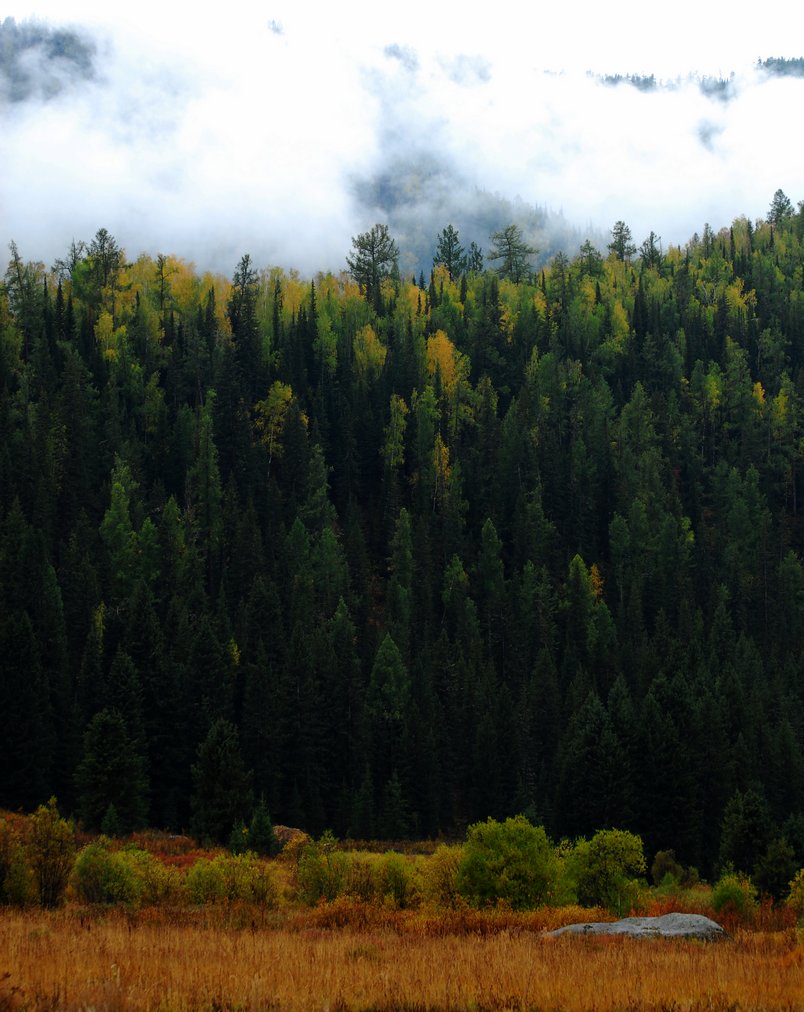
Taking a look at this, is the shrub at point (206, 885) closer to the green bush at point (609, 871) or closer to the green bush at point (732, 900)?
the green bush at point (609, 871)

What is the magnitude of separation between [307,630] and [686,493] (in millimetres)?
70864

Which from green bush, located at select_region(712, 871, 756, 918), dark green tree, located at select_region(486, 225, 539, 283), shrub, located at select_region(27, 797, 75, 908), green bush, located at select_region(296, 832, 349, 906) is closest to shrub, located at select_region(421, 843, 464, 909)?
green bush, located at select_region(296, 832, 349, 906)

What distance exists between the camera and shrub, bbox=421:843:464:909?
34.0m

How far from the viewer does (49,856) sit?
106ft

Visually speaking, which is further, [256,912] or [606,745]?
[606,745]

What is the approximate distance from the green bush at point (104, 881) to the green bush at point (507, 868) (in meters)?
10.7

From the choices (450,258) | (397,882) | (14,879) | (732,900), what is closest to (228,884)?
(397,882)

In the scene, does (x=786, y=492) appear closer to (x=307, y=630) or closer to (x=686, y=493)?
(x=686, y=493)

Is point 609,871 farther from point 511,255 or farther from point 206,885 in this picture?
point 511,255

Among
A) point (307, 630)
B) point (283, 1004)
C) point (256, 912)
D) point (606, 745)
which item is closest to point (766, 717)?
point (606, 745)

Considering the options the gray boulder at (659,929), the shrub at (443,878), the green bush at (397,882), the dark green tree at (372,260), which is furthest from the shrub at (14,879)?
the dark green tree at (372,260)

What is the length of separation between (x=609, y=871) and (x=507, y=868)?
6.02 m

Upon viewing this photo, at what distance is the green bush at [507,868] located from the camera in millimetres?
33531

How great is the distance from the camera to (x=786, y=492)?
152 meters
